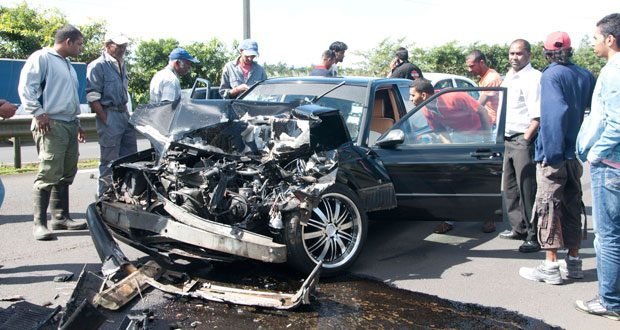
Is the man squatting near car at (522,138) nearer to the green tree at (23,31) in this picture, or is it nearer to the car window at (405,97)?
the car window at (405,97)

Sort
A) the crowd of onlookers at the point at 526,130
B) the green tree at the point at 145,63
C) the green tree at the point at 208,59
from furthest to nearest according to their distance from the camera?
the green tree at the point at 208,59, the green tree at the point at 145,63, the crowd of onlookers at the point at 526,130

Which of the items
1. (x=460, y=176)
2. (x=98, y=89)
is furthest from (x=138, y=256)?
(x=460, y=176)

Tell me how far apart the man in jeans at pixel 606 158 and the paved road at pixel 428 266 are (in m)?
0.24

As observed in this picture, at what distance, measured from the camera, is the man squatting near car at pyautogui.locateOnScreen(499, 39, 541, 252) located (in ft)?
17.9

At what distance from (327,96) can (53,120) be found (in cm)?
279

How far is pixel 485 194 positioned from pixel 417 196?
0.63 m

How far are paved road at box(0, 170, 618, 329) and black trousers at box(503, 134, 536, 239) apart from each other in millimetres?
266

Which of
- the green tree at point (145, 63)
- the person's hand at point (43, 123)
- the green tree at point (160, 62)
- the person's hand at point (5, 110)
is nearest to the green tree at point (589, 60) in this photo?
the green tree at point (160, 62)

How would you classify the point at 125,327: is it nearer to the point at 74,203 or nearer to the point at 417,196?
the point at 417,196

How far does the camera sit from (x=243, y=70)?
7.75 metres

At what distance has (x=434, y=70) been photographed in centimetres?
2736

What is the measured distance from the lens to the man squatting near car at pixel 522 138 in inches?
214

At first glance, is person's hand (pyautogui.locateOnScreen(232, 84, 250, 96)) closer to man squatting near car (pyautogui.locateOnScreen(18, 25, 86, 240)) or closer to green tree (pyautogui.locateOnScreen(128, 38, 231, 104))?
man squatting near car (pyautogui.locateOnScreen(18, 25, 86, 240))

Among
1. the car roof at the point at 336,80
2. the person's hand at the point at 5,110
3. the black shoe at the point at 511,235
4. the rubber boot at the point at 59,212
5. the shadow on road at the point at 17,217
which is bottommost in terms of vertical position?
the shadow on road at the point at 17,217
